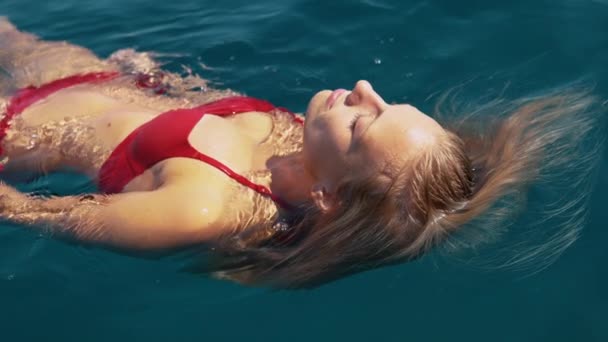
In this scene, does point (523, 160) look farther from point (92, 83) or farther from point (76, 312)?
point (92, 83)

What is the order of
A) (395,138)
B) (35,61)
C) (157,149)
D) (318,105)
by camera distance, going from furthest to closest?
(35,61) → (157,149) → (318,105) → (395,138)

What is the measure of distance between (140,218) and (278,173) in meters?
0.83

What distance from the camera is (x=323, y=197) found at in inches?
147

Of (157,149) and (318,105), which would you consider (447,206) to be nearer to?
(318,105)

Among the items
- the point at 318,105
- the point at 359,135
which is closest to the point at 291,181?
the point at 318,105

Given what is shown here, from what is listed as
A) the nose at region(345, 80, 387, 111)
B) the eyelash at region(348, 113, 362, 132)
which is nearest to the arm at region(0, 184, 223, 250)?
the eyelash at region(348, 113, 362, 132)

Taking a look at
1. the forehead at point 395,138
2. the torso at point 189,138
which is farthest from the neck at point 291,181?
the forehead at point 395,138

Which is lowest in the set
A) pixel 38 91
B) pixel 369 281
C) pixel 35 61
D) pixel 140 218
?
pixel 369 281

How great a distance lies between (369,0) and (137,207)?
3633 millimetres

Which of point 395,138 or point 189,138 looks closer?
point 395,138

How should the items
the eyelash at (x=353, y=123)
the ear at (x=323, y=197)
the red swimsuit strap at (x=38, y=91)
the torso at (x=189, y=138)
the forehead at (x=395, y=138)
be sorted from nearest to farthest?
the forehead at (x=395, y=138) → the eyelash at (x=353, y=123) → the ear at (x=323, y=197) → the torso at (x=189, y=138) → the red swimsuit strap at (x=38, y=91)

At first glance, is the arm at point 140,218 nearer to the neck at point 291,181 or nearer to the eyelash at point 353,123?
the neck at point 291,181

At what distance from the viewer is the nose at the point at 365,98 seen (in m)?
3.61

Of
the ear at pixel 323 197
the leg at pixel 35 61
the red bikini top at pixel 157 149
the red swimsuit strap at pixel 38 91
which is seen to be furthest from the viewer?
the leg at pixel 35 61
